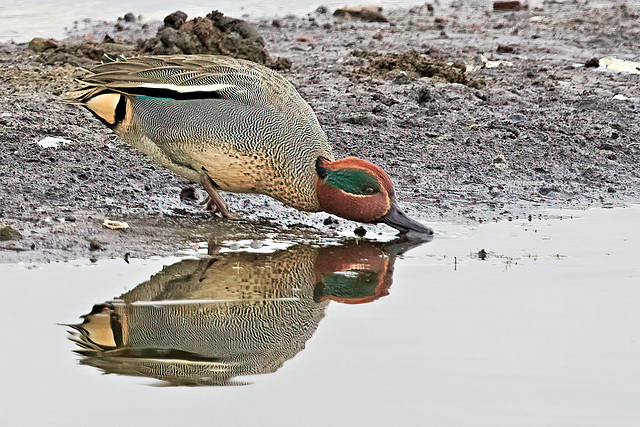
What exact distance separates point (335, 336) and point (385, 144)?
12.2 ft

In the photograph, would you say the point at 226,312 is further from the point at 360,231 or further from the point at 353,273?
the point at 360,231

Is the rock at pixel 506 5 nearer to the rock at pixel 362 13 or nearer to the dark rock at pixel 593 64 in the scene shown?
the rock at pixel 362 13

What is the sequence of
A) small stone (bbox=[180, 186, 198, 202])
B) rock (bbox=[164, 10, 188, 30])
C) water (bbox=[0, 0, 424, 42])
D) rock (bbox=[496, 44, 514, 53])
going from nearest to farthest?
small stone (bbox=[180, 186, 198, 202]) → rock (bbox=[164, 10, 188, 30]) → rock (bbox=[496, 44, 514, 53]) → water (bbox=[0, 0, 424, 42])

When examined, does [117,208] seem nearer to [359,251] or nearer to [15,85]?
[359,251]

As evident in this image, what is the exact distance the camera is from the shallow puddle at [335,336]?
3.22 m

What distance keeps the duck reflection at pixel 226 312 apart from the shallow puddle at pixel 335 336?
11 mm

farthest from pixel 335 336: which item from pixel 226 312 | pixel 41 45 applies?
pixel 41 45

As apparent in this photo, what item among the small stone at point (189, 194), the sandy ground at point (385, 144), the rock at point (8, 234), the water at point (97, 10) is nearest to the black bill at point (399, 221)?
the sandy ground at point (385, 144)

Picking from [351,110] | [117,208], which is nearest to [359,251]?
[117,208]

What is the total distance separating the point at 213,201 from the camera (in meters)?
6.01

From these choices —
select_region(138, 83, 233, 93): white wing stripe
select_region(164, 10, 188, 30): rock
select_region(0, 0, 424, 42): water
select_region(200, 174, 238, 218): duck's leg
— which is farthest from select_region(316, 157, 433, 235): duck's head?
select_region(0, 0, 424, 42): water

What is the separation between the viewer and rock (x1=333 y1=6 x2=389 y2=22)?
13.1 metres

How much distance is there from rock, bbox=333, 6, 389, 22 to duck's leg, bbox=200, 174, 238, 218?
748cm

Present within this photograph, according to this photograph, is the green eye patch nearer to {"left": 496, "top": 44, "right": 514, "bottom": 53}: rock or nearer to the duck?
the duck
